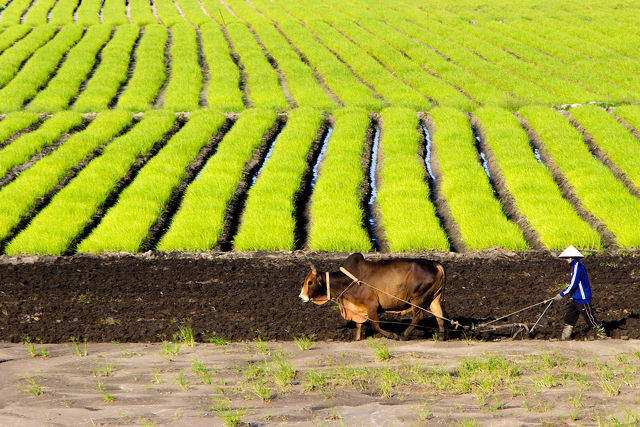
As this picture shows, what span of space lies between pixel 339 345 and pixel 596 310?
4143 millimetres

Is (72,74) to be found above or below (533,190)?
below

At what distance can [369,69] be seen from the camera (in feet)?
106

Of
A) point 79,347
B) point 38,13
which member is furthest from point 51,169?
point 38,13

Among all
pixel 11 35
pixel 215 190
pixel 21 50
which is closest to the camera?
pixel 215 190

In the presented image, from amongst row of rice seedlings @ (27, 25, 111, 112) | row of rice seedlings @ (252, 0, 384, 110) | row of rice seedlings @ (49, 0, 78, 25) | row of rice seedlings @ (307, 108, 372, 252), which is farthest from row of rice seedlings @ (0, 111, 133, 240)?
row of rice seedlings @ (49, 0, 78, 25)

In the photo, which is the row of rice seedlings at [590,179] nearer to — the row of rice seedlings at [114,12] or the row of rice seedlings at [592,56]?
the row of rice seedlings at [592,56]

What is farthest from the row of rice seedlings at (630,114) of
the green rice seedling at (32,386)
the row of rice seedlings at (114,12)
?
the row of rice seedlings at (114,12)

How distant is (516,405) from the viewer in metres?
6.47

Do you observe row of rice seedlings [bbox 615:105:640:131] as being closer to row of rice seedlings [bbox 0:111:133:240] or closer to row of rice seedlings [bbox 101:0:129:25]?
row of rice seedlings [bbox 0:111:133:240]

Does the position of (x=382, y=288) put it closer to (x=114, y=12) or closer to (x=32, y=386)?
(x=32, y=386)

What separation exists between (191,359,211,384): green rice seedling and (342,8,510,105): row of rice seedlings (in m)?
21.4

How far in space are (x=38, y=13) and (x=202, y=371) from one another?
164 ft

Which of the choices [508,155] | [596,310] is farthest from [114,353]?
[508,155]

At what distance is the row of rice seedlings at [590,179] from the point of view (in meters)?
14.5
